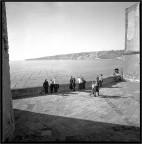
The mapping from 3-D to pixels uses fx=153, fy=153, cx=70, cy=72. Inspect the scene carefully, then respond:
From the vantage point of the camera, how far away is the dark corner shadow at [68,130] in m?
5.87

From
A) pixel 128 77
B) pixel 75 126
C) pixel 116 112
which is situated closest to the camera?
pixel 75 126

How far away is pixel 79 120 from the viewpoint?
749cm

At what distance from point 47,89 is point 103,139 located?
337 inches

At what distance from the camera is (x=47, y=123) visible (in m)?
7.30

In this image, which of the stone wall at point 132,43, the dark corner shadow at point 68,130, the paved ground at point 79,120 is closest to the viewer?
the dark corner shadow at point 68,130

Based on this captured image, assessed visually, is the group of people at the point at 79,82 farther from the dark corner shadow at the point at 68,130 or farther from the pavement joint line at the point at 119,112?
the dark corner shadow at the point at 68,130

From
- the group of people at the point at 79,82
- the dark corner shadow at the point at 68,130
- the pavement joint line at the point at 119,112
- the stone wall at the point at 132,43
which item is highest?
the stone wall at the point at 132,43

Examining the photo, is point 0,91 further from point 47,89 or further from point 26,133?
point 47,89

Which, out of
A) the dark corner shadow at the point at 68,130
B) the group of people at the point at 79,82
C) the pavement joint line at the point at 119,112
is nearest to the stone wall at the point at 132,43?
the group of people at the point at 79,82

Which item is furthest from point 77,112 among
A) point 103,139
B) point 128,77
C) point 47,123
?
point 128,77

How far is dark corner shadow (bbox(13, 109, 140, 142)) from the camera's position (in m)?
5.87

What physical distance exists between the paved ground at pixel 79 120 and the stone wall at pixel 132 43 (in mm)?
8078

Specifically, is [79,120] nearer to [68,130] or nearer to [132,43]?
[68,130]

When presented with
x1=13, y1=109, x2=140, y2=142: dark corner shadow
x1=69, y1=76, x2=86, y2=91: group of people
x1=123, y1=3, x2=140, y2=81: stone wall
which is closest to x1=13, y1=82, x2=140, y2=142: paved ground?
x1=13, y1=109, x2=140, y2=142: dark corner shadow
